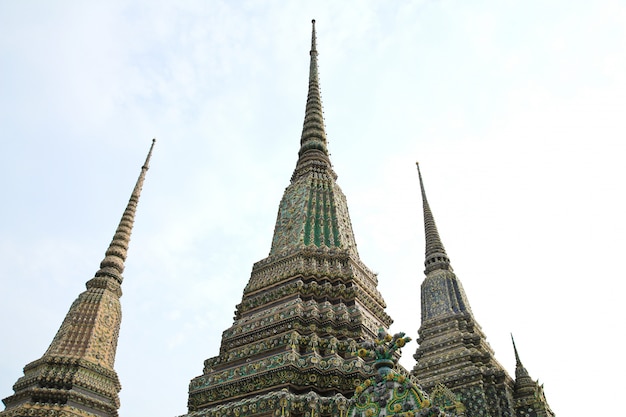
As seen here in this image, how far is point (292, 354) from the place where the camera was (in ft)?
30.6

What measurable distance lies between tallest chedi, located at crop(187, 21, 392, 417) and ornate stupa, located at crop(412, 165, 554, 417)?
9.99 meters

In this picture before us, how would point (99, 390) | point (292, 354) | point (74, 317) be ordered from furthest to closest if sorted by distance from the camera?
point (74, 317), point (99, 390), point (292, 354)

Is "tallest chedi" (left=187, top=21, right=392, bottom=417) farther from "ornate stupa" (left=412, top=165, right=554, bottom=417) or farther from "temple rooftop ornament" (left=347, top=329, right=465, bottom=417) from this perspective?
"ornate stupa" (left=412, top=165, right=554, bottom=417)

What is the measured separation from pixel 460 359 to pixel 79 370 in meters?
15.2

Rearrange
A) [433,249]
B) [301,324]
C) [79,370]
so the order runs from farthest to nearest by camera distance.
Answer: [433,249] → [79,370] → [301,324]

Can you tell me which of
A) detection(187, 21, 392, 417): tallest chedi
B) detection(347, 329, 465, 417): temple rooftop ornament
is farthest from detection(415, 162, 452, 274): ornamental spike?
detection(347, 329, 465, 417): temple rooftop ornament

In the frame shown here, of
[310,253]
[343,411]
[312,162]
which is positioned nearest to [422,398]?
[343,411]

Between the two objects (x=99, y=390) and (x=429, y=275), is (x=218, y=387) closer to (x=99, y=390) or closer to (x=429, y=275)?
(x=99, y=390)

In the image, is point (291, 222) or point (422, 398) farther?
point (291, 222)

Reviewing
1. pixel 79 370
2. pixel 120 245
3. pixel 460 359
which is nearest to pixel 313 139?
pixel 460 359

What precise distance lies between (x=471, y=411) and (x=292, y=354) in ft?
42.8

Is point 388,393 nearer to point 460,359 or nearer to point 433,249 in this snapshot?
point 460,359

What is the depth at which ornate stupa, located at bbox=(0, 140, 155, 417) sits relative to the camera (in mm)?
18391

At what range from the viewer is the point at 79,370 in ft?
62.8
